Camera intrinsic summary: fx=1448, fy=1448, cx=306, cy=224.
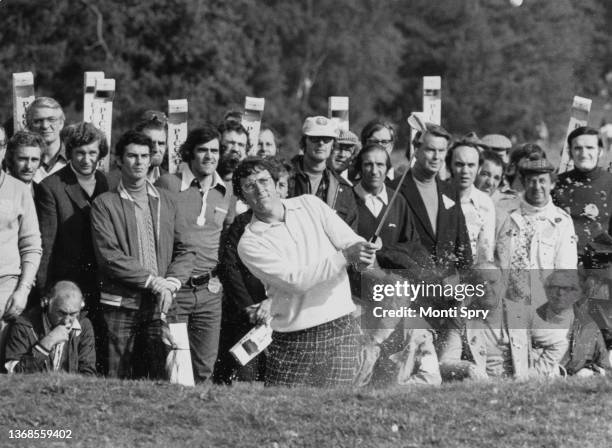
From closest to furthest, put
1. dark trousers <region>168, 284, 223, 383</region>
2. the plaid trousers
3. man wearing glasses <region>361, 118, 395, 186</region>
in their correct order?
the plaid trousers, dark trousers <region>168, 284, 223, 383</region>, man wearing glasses <region>361, 118, 395, 186</region>

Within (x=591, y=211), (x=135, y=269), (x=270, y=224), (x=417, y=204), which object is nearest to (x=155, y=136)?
(x=135, y=269)

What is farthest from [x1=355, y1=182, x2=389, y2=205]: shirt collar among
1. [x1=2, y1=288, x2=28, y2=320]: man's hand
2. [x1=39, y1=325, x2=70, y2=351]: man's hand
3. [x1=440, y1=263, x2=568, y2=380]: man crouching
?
[x1=2, y1=288, x2=28, y2=320]: man's hand

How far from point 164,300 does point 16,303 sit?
1038 millimetres

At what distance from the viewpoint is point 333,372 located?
9.45m

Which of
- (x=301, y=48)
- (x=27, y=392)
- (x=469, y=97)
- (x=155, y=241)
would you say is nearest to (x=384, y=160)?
(x=155, y=241)

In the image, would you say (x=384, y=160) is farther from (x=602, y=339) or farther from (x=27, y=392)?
(x=27, y=392)

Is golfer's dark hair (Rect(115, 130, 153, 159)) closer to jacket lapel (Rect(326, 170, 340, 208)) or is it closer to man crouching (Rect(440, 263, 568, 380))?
jacket lapel (Rect(326, 170, 340, 208))

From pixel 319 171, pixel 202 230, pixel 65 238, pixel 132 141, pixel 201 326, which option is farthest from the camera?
pixel 319 171

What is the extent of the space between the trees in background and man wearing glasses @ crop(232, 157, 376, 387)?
3462cm

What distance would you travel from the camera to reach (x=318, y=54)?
Result: 215ft

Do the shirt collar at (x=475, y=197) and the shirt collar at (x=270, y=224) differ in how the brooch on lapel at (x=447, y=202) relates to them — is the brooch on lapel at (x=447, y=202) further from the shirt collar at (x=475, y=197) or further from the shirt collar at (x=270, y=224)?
the shirt collar at (x=270, y=224)

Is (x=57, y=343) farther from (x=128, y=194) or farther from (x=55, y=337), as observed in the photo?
(x=128, y=194)

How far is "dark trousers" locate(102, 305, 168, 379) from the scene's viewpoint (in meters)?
10.5

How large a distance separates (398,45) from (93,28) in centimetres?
2381
